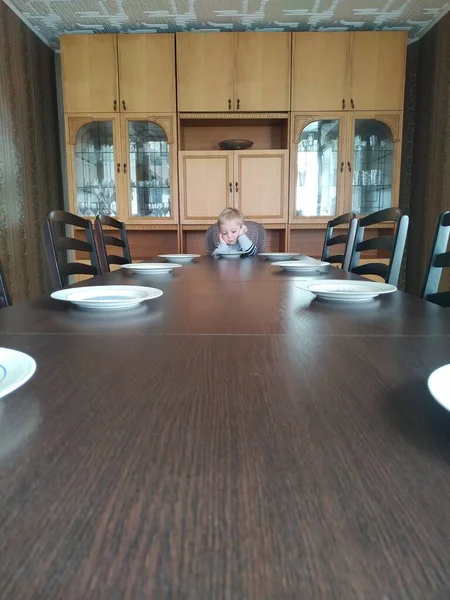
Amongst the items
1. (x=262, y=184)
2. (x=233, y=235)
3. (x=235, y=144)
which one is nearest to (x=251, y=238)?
(x=233, y=235)

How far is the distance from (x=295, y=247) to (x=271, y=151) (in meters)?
0.80

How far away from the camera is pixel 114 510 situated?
0.18 meters

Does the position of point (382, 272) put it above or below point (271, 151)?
below

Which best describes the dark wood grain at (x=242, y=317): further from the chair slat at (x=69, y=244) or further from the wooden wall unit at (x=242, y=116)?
the wooden wall unit at (x=242, y=116)

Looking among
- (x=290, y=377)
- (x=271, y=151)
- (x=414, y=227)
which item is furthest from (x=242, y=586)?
(x=414, y=227)

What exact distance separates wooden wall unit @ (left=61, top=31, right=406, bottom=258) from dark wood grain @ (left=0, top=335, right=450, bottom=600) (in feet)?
9.53

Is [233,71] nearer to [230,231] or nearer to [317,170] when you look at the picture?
[317,170]

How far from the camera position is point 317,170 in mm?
3141

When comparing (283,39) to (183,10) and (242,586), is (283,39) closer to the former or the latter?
(183,10)

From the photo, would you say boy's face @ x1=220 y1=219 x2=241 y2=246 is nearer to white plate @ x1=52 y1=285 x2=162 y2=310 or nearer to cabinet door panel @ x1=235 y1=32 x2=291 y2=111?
cabinet door panel @ x1=235 y1=32 x2=291 y2=111

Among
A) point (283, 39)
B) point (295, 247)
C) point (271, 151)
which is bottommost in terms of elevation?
point (295, 247)

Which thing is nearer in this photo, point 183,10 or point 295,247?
point 183,10

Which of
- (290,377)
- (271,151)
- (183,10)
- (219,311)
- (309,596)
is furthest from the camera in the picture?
(271,151)

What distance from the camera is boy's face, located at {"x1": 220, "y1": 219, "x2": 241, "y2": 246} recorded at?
2.34 m
